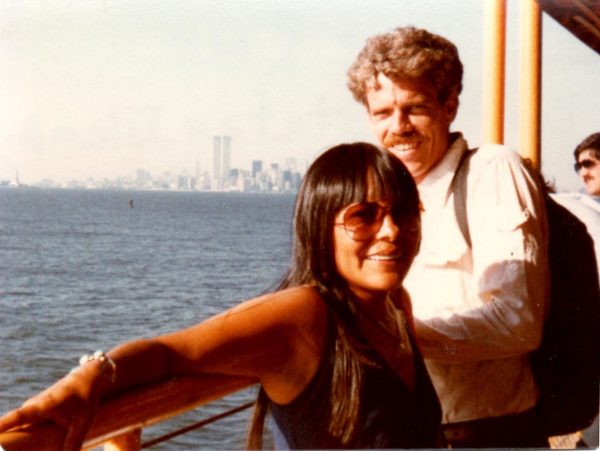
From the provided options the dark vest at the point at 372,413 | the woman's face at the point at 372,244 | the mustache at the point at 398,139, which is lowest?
the dark vest at the point at 372,413

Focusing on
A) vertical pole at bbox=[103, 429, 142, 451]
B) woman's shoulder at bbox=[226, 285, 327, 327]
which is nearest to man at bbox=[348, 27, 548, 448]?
woman's shoulder at bbox=[226, 285, 327, 327]

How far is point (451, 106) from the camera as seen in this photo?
4.30 feet

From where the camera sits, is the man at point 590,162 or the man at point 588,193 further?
the man at point 590,162

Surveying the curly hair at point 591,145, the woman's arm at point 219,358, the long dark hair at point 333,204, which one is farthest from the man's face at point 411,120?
the curly hair at point 591,145

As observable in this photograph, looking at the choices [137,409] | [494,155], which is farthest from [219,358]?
[494,155]

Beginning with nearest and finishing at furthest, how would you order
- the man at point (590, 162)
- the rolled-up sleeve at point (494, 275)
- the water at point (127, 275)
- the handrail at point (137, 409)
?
the handrail at point (137, 409) → the rolled-up sleeve at point (494, 275) → the man at point (590, 162) → the water at point (127, 275)

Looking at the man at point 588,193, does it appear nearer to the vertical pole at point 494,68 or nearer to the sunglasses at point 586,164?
the sunglasses at point 586,164

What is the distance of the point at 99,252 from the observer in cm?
2105

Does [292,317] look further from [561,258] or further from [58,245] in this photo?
[58,245]

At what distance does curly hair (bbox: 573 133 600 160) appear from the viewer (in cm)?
168

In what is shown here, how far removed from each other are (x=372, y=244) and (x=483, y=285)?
26 cm

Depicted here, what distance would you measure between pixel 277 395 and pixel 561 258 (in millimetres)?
A: 546

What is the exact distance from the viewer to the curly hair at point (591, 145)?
168 centimetres

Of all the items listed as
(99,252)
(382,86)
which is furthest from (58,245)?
(382,86)
